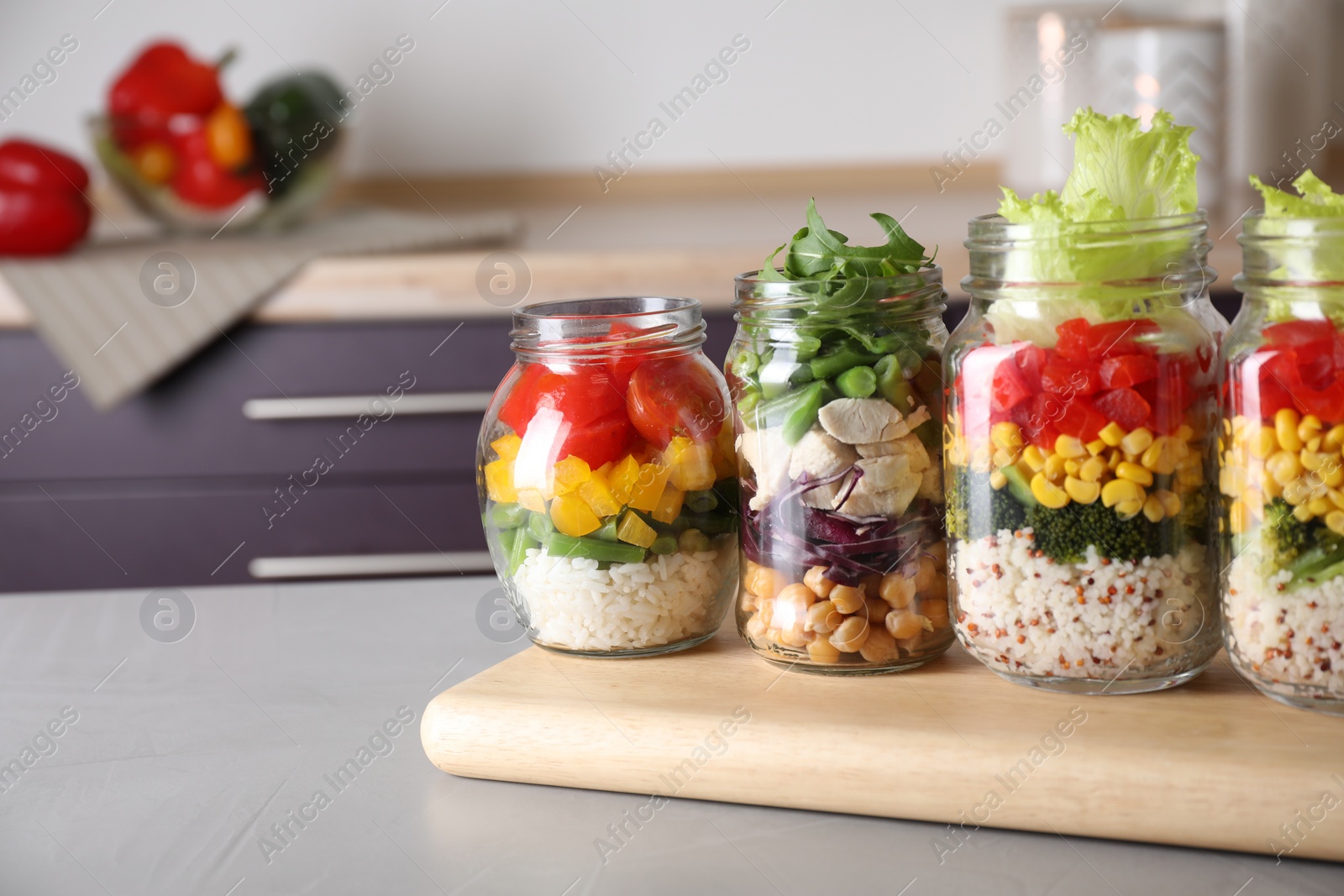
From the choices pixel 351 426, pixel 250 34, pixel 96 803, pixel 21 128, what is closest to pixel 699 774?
pixel 96 803

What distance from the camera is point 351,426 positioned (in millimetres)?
1669

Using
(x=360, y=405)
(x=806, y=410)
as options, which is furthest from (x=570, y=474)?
(x=360, y=405)

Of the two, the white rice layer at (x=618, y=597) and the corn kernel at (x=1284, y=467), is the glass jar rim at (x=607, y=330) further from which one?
the corn kernel at (x=1284, y=467)

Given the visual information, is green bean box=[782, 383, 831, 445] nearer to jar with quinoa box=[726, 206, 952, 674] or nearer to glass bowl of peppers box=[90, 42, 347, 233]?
jar with quinoa box=[726, 206, 952, 674]

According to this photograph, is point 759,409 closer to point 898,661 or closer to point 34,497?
point 898,661

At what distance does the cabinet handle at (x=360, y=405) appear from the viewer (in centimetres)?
165

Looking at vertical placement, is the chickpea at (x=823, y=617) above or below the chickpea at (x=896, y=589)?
below

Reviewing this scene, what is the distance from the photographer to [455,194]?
7.64 ft

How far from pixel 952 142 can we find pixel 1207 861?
1878 millimetres

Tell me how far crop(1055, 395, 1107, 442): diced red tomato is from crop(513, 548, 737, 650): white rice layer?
0.25 m

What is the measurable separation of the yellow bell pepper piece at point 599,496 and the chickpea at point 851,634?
15cm

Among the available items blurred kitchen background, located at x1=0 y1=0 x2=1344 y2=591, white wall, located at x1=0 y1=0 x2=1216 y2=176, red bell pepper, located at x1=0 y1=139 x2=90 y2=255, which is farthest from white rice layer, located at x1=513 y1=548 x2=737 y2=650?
white wall, located at x1=0 y1=0 x2=1216 y2=176

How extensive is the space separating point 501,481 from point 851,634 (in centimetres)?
24

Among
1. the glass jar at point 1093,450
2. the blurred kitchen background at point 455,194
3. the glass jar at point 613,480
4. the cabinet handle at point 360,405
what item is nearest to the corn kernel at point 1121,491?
the glass jar at point 1093,450
